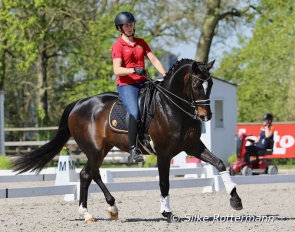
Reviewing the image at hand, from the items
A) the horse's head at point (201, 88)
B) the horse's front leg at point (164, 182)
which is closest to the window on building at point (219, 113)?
the horse's front leg at point (164, 182)

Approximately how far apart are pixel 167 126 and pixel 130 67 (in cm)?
93

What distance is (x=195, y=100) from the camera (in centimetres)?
969

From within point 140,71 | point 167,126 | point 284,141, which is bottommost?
point 284,141

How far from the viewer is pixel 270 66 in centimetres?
3619

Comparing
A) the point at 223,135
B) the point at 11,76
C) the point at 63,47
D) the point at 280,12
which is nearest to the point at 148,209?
the point at 223,135

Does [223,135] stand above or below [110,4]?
below

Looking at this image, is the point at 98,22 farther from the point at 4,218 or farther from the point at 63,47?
the point at 4,218

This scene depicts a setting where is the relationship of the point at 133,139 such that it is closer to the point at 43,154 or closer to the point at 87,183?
the point at 87,183

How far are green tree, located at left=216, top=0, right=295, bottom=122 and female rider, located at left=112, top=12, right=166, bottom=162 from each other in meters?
23.2

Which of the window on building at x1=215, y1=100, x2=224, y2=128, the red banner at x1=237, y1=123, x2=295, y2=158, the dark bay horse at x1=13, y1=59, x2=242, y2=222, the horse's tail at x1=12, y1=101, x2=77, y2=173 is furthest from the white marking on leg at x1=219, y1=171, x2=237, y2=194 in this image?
the red banner at x1=237, y1=123, x2=295, y2=158

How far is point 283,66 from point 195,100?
2638 centimetres

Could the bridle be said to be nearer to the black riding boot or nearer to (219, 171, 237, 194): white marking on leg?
the black riding boot

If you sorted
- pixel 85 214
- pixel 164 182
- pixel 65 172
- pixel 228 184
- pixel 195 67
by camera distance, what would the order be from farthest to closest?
pixel 65 172 < pixel 85 214 < pixel 164 182 < pixel 228 184 < pixel 195 67

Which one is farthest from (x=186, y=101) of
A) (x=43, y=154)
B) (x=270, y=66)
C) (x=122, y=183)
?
(x=270, y=66)
